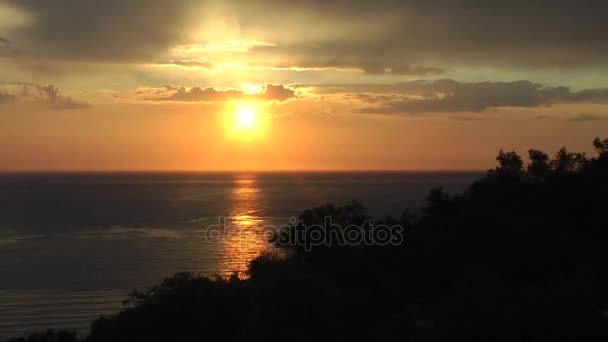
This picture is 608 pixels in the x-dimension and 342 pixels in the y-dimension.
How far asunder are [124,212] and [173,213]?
9887 mm

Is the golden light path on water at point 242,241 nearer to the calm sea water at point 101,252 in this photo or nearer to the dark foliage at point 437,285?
the calm sea water at point 101,252

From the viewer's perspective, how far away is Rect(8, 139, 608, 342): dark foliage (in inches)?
520

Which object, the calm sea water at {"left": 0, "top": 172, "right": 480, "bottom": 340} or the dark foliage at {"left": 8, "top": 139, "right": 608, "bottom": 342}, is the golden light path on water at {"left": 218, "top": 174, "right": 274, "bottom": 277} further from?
the dark foliage at {"left": 8, "top": 139, "right": 608, "bottom": 342}

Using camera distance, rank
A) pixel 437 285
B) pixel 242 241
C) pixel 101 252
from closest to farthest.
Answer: pixel 437 285, pixel 101 252, pixel 242 241

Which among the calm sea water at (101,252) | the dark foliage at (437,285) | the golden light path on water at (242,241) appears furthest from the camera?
the golden light path on water at (242,241)

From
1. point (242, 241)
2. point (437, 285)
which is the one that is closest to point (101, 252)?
point (242, 241)

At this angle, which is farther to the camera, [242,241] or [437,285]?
[242,241]

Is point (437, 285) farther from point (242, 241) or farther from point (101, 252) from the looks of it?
point (101, 252)

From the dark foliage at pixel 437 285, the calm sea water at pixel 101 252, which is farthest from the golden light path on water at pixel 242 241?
the dark foliage at pixel 437 285

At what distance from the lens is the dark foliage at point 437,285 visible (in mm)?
13203

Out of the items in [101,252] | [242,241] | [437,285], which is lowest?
Answer: [101,252]

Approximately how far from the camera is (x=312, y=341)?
15.3m

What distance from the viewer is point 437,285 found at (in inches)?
857

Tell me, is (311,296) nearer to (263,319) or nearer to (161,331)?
(263,319)
